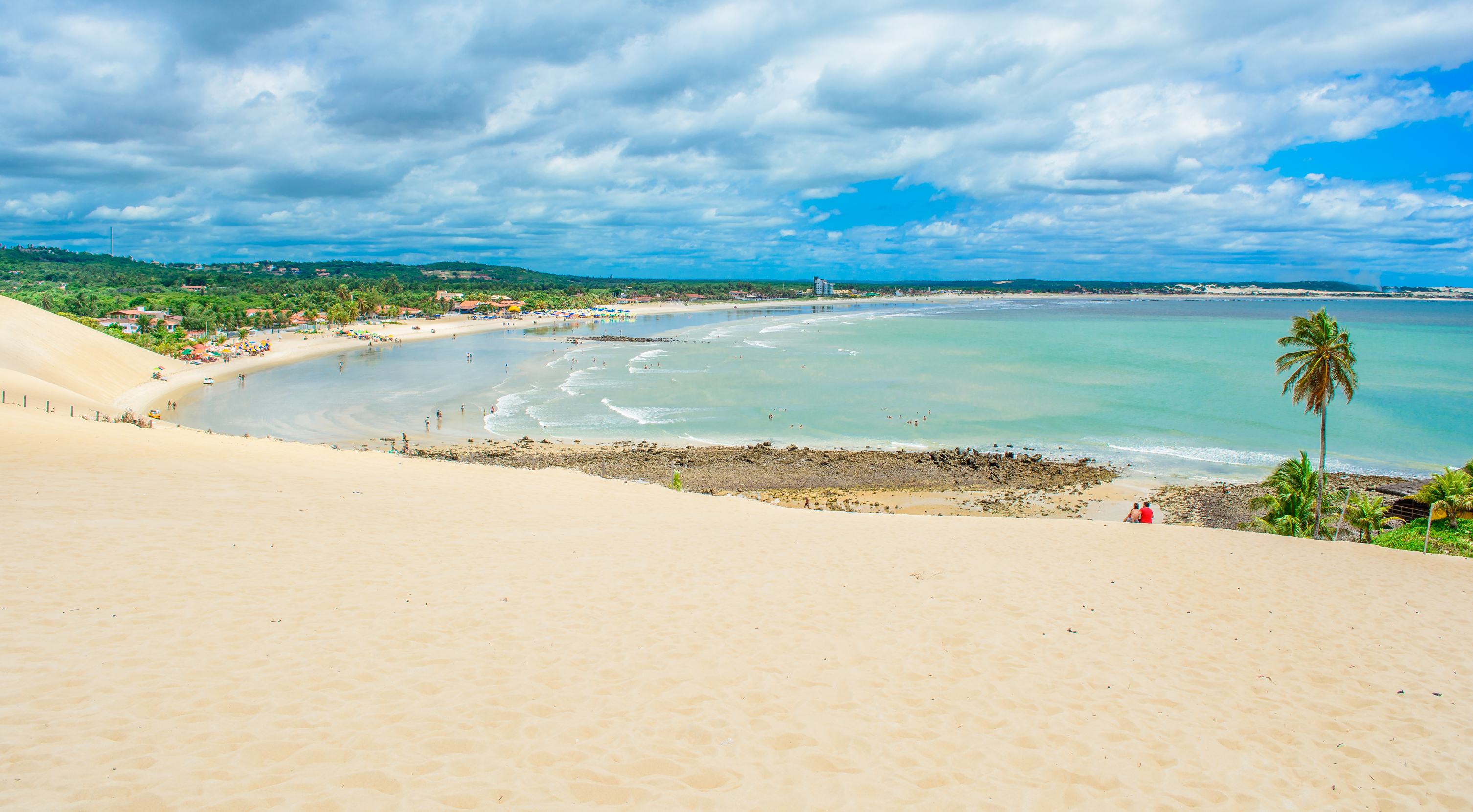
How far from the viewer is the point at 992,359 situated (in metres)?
67.0

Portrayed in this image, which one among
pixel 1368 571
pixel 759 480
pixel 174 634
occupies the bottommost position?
pixel 759 480

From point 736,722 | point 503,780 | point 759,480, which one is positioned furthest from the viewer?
point 759,480

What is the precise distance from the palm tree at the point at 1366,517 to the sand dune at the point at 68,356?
45.2 meters

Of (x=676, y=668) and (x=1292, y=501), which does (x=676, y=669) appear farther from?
(x=1292, y=501)

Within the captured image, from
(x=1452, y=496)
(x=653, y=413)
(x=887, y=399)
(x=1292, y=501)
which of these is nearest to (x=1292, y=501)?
(x=1292, y=501)

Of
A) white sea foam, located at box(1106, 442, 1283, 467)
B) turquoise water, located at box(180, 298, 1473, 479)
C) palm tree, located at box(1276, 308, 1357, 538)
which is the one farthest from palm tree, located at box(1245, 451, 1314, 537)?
white sea foam, located at box(1106, 442, 1283, 467)

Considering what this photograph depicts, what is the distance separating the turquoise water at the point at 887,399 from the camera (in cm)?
3328

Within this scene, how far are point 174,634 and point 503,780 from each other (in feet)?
12.8

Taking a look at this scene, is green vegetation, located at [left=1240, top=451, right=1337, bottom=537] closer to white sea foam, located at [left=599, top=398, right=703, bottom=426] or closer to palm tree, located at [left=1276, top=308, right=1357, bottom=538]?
palm tree, located at [left=1276, top=308, right=1357, bottom=538]

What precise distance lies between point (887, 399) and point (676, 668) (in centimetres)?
3963

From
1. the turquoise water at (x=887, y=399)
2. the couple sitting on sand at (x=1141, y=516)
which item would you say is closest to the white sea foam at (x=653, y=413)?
the turquoise water at (x=887, y=399)

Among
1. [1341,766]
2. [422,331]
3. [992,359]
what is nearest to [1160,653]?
[1341,766]

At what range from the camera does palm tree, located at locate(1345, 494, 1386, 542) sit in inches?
680

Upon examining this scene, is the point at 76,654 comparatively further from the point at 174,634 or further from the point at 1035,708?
the point at 1035,708
